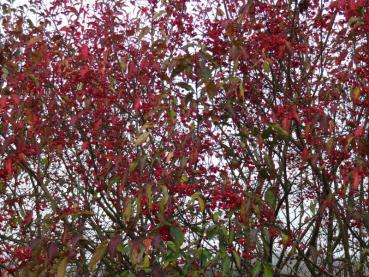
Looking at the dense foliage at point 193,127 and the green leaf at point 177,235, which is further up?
the dense foliage at point 193,127

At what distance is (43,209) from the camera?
439cm

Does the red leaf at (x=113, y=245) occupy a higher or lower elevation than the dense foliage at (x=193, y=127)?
lower

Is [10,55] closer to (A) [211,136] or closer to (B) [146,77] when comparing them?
(B) [146,77]

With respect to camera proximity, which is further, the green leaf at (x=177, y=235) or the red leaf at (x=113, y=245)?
the green leaf at (x=177, y=235)

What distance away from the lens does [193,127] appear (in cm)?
291

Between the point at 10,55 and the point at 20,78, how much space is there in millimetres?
661

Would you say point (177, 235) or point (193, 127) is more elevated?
point (193, 127)

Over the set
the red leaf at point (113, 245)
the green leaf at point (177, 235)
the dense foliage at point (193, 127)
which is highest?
the dense foliage at point (193, 127)

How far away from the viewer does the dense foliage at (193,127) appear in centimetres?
288

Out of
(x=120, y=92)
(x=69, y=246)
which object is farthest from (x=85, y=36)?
(x=69, y=246)

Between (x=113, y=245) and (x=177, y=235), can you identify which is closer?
(x=113, y=245)

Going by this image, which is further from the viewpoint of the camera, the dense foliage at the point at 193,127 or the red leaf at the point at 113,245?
the dense foliage at the point at 193,127

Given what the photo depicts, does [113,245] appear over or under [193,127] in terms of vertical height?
under

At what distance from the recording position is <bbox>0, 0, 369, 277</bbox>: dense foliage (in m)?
2.88
